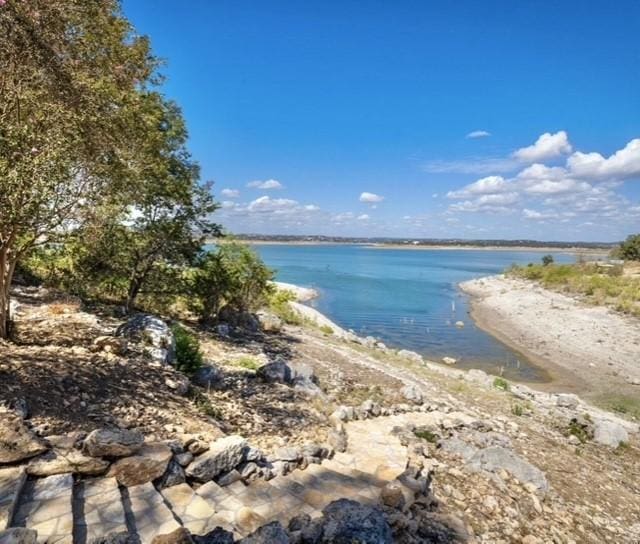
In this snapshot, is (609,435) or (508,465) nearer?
(508,465)

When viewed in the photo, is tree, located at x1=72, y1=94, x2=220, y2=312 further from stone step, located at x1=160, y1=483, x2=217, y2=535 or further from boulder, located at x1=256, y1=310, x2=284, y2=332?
stone step, located at x1=160, y1=483, x2=217, y2=535

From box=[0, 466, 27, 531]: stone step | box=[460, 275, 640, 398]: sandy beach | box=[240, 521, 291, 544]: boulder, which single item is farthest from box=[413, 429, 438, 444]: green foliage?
box=[460, 275, 640, 398]: sandy beach

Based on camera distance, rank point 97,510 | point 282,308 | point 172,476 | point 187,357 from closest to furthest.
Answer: point 97,510, point 172,476, point 187,357, point 282,308

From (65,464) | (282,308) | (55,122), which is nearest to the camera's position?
(65,464)

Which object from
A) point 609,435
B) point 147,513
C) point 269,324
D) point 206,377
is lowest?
point 609,435

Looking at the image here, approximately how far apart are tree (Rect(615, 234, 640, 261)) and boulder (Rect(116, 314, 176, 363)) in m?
69.8

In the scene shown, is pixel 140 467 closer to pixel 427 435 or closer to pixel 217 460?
pixel 217 460

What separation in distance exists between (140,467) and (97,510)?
0.56 metres

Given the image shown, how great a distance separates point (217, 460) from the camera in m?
4.56

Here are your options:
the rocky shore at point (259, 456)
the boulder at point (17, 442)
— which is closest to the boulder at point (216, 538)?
the rocky shore at point (259, 456)

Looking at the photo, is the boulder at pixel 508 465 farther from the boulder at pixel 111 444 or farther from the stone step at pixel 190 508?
the boulder at pixel 111 444

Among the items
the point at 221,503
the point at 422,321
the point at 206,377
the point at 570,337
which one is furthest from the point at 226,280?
the point at 570,337

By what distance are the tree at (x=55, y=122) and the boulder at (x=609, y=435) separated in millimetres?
10805

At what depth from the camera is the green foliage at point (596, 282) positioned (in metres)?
31.6
